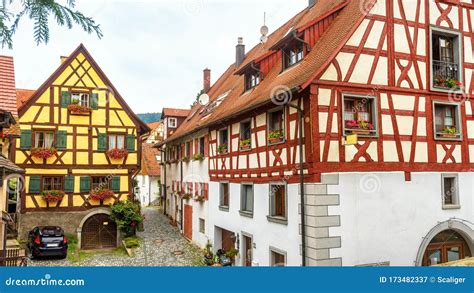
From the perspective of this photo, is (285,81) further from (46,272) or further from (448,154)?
(46,272)

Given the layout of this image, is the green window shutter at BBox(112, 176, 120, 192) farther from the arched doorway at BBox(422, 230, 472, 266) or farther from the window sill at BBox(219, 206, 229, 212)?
the arched doorway at BBox(422, 230, 472, 266)

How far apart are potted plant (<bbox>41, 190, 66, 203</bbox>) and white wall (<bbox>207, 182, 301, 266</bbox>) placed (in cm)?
824

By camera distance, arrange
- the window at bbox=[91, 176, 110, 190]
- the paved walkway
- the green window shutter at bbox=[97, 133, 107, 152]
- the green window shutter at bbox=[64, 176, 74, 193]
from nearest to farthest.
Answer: the paved walkway
the green window shutter at bbox=[64, 176, 74, 193]
the window at bbox=[91, 176, 110, 190]
the green window shutter at bbox=[97, 133, 107, 152]

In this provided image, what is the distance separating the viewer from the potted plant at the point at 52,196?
21406 millimetres

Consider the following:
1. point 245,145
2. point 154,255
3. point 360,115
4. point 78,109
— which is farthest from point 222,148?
point 78,109

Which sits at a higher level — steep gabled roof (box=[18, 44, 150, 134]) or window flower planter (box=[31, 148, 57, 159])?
steep gabled roof (box=[18, 44, 150, 134])

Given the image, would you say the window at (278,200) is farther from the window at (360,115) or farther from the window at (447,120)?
the window at (447,120)

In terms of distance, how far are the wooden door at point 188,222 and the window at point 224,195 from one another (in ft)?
17.0

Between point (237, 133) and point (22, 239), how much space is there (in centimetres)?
1310

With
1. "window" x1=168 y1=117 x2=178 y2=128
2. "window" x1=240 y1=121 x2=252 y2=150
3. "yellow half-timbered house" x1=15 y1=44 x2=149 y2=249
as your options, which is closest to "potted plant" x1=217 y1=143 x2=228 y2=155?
"window" x1=240 y1=121 x2=252 y2=150

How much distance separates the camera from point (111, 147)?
918 inches

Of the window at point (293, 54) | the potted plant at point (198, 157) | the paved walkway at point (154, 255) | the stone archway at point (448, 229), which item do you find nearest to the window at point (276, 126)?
the window at point (293, 54)

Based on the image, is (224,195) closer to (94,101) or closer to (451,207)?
(94,101)

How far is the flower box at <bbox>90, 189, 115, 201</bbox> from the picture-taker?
2227cm
